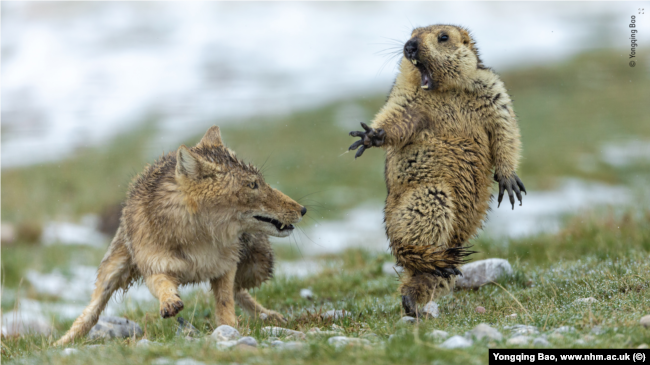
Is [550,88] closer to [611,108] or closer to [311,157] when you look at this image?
[611,108]

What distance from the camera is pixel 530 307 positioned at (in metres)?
5.66

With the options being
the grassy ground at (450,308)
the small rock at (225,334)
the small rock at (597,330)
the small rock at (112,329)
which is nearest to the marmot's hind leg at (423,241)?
the grassy ground at (450,308)

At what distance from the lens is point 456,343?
3998 mm

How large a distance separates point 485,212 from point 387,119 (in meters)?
1.39

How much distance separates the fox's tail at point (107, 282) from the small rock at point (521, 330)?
4.13 metres

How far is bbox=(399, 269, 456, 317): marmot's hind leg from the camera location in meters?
5.64

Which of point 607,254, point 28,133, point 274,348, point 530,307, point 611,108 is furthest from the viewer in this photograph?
point 28,133

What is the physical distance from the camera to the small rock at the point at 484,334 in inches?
162

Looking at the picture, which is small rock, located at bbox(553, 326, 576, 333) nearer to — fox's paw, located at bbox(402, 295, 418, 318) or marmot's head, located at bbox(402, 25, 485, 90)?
fox's paw, located at bbox(402, 295, 418, 318)


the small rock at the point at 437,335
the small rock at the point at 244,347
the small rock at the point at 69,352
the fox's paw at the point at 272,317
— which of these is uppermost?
the fox's paw at the point at 272,317

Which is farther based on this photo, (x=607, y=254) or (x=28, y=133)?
(x=28, y=133)

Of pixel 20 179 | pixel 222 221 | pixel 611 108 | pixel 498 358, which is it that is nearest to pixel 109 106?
pixel 20 179

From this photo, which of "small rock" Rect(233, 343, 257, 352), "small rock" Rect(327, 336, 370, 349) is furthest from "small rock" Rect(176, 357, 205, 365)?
"small rock" Rect(327, 336, 370, 349)

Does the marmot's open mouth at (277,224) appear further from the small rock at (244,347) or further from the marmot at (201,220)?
the small rock at (244,347)
